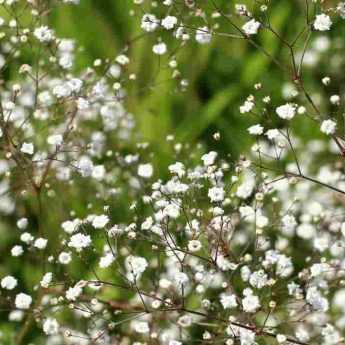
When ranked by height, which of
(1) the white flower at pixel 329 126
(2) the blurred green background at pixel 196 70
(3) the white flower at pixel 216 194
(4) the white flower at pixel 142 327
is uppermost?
(2) the blurred green background at pixel 196 70

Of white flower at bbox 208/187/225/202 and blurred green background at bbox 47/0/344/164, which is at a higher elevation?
blurred green background at bbox 47/0/344/164

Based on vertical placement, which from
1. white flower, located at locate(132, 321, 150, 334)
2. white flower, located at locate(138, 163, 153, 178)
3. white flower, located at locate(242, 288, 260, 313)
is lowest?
white flower, located at locate(242, 288, 260, 313)

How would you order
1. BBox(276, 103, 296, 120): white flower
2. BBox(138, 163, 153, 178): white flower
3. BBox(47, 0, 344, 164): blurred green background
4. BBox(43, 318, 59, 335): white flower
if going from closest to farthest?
BBox(276, 103, 296, 120): white flower → BBox(43, 318, 59, 335): white flower → BBox(138, 163, 153, 178): white flower → BBox(47, 0, 344, 164): blurred green background

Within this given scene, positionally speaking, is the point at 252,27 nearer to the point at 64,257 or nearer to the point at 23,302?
the point at 64,257

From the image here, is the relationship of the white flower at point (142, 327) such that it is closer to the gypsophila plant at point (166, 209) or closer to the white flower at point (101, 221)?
the gypsophila plant at point (166, 209)

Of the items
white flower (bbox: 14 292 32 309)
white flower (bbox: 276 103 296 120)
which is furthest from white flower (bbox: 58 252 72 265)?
white flower (bbox: 276 103 296 120)

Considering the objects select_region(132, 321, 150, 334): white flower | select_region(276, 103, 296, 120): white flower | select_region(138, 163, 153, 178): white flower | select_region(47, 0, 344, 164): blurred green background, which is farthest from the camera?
select_region(47, 0, 344, 164): blurred green background

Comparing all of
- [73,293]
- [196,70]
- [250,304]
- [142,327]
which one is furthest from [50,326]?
[196,70]

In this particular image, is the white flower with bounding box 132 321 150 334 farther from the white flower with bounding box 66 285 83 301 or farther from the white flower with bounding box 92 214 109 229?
the white flower with bounding box 92 214 109 229

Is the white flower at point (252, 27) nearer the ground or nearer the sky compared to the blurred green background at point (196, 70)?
nearer the ground

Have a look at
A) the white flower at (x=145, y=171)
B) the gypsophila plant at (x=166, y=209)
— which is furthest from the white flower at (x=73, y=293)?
the white flower at (x=145, y=171)
